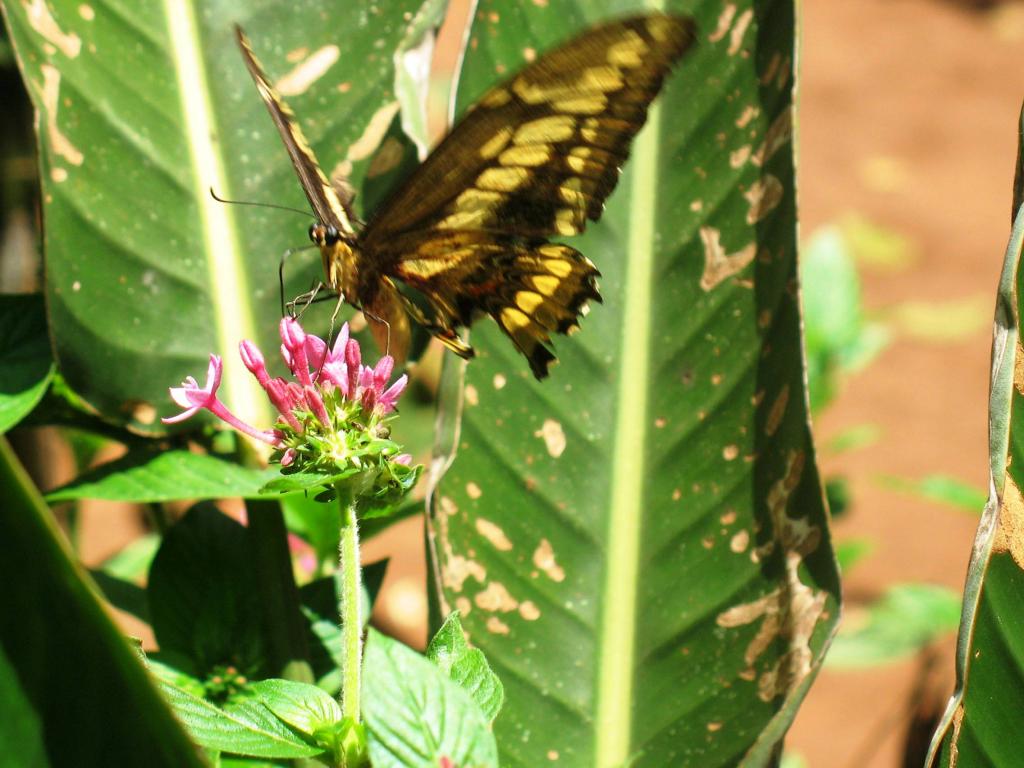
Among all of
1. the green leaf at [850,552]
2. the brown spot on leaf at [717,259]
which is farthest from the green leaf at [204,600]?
the green leaf at [850,552]

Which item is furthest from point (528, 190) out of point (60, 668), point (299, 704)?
point (60, 668)

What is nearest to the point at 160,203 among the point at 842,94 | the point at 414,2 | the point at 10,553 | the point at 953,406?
the point at 414,2

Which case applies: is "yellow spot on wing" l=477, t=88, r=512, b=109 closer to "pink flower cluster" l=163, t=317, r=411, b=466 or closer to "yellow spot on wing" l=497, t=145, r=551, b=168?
"yellow spot on wing" l=497, t=145, r=551, b=168

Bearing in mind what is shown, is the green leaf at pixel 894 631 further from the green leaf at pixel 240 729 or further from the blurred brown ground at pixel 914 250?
the green leaf at pixel 240 729

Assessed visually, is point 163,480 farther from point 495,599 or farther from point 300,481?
point 495,599

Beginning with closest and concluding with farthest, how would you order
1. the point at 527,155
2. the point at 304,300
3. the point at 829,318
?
1. the point at 527,155
2. the point at 304,300
3. the point at 829,318

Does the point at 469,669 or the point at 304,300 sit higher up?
the point at 304,300

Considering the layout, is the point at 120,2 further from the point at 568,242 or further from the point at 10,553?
the point at 10,553
